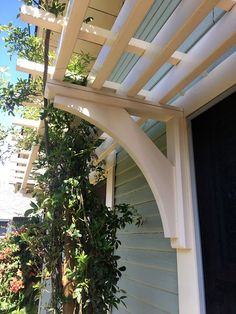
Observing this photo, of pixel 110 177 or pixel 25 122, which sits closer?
pixel 25 122

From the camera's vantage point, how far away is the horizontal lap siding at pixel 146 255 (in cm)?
164

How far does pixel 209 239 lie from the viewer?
1.33 meters

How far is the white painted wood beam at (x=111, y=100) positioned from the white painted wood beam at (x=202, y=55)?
71 mm

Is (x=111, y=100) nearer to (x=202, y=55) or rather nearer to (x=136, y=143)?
(x=136, y=143)

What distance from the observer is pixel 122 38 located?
1174 millimetres

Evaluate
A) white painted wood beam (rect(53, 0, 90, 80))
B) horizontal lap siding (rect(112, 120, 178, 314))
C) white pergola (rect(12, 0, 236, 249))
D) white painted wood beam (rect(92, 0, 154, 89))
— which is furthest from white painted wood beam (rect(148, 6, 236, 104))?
white painted wood beam (rect(53, 0, 90, 80))

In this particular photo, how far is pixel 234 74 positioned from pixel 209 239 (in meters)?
0.81

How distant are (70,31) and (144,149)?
0.71m

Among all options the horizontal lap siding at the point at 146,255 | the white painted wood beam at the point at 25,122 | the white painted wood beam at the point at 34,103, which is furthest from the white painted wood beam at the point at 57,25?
the white painted wood beam at the point at 25,122

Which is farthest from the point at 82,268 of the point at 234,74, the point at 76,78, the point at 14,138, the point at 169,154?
the point at 14,138

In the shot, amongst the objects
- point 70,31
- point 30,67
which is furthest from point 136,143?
point 30,67

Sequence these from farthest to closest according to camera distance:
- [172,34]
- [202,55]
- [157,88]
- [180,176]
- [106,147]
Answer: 1. [106,147]
2. [157,88]
3. [180,176]
4. [202,55]
5. [172,34]

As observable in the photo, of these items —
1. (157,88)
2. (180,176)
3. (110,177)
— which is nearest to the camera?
(180,176)

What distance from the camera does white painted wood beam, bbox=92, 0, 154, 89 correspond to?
1.03 meters
